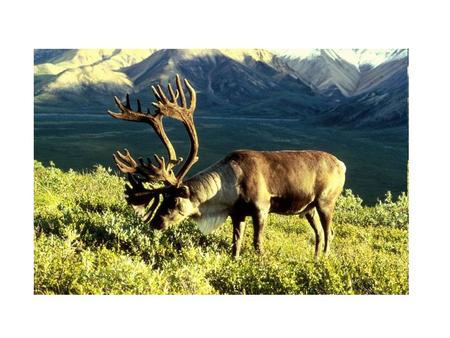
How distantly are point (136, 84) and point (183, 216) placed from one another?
4.63 metres

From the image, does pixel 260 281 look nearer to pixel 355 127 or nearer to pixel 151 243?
pixel 151 243

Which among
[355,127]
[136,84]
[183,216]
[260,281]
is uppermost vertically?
[136,84]

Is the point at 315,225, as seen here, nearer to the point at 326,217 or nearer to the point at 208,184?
the point at 326,217

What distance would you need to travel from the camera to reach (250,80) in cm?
1148

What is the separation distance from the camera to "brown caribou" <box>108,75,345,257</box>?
738 cm

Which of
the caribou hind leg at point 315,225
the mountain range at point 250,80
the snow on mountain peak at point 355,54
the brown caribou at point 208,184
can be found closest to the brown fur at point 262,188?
the brown caribou at point 208,184

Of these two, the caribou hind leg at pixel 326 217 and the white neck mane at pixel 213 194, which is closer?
the white neck mane at pixel 213 194

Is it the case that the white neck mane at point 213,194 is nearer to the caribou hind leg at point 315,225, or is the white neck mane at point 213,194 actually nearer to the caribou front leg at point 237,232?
the caribou front leg at point 237,232

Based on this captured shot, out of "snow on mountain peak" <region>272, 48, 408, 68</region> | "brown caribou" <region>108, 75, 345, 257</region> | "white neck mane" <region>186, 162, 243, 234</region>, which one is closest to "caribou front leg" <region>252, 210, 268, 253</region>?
"brown caribou" <region>108, 75, 345, 257</region>

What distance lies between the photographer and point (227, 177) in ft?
24.6

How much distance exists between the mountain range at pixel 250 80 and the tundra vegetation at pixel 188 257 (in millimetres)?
2172

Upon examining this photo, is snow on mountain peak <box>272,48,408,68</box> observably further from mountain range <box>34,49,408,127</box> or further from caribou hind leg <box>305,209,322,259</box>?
caribou hind leg <box>305,209,322,259</box>

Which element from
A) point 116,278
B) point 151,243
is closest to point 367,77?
point 151,243

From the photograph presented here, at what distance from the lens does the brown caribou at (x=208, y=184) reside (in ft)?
24.2
